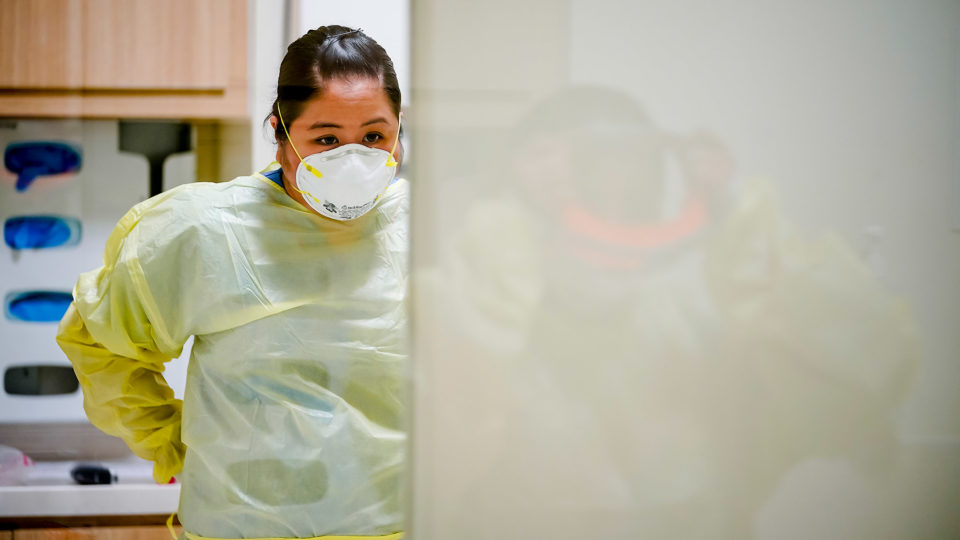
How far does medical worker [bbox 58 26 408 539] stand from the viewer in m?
0.73

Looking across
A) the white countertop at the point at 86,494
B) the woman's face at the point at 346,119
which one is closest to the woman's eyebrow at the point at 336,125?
the woman's face at the point at 346,119

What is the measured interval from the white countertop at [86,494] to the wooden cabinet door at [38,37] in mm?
517

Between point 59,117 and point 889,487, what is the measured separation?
101 cm

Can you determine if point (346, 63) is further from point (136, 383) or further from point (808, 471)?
point (808, 471)

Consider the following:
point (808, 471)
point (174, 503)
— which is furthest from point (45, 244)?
point (808, 471)

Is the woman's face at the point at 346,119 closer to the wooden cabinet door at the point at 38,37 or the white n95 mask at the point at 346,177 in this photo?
the white n95 mask at the point at 346,177

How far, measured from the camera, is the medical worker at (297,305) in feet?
2.38

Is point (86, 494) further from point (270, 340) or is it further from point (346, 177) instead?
point (346, 177)

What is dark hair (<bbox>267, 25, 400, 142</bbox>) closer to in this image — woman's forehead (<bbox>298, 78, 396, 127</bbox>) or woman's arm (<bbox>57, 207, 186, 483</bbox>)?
woman's forehead (<bbox>298, 78, 396, 127</bbox>)

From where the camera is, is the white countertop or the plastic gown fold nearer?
the plastic gown fold

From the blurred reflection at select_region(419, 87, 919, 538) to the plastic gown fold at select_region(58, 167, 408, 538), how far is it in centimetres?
17

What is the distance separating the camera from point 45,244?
86 centimetres

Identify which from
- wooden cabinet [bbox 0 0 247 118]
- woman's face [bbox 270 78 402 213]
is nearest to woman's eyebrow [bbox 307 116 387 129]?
woman's face [bbox 270 78 402 213]

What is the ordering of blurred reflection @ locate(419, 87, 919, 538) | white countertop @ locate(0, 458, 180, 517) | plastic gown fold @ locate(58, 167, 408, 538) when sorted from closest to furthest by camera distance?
blurred reflection @ locate(419, 87, 919, 538) → plastic gown fold @ locate(58, 167, 408, 538) → white countertop @ locate(0, 458, 180, 517)
